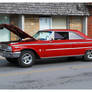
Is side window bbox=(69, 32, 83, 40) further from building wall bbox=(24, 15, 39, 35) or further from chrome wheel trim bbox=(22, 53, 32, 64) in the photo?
building wall bbox=(24, 15, 39, 35)

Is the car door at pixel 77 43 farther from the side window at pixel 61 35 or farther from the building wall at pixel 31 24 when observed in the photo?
the building wall at pixel 31 24

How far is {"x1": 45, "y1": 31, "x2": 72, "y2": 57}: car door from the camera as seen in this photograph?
8.80m

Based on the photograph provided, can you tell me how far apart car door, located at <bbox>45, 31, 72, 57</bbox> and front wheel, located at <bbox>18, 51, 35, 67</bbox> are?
685 mm

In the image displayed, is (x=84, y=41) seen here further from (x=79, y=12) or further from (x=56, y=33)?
(x=79, y=12)

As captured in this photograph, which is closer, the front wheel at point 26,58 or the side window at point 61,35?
the front wheel at point 26,58

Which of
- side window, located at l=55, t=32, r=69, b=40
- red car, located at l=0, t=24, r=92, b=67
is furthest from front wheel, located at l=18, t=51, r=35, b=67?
side window, located at l=55, t=32, r=69, b=40

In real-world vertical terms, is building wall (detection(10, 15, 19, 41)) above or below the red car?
above

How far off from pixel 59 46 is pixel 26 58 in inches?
62.0

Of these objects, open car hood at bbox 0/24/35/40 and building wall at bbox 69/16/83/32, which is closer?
open car hood at bbox 0/24/35/40

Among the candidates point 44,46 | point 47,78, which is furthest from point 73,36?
point 47,78

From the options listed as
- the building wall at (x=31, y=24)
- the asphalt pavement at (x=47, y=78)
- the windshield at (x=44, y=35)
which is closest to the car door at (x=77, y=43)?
the windshield at (x=44, y=35)

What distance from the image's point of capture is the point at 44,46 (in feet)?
28.5

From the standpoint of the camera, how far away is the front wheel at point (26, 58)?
27.3ft

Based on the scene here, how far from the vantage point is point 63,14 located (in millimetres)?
14852
